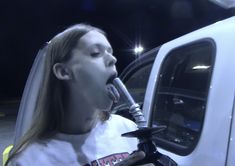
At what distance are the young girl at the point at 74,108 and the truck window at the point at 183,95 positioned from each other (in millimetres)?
569

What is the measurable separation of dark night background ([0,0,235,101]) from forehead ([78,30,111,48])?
25.1m

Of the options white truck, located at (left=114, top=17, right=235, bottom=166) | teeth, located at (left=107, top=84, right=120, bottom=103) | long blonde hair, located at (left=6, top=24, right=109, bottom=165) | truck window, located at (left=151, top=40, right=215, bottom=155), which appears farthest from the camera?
truck window, located at (left=151, top=40, right=215, bottom=155)

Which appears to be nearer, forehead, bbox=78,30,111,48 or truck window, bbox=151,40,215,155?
forehead, bbox=78,30,111,48

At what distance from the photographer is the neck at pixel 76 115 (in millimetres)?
1445

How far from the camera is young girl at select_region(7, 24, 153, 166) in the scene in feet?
4.52

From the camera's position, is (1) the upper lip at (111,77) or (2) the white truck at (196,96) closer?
(1) the upper lip at (111,77)

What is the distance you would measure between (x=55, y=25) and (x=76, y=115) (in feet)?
108

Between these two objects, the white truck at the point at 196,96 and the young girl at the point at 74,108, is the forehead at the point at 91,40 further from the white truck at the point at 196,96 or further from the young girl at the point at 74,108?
the white truck at the point at 196,96

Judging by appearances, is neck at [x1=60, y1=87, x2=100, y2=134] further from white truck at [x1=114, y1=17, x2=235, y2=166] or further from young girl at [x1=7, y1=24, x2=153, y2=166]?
white truck at [x1=114, y1=17, x2=235, y2=166]

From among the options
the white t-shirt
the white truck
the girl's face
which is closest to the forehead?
the girl's face

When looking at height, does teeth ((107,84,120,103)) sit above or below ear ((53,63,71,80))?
below

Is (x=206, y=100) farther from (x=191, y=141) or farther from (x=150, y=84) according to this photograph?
(x=150, y=84)

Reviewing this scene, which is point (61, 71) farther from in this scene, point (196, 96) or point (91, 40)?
point (196, 96)

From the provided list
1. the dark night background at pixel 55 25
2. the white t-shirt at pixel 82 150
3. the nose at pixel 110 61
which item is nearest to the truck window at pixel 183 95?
the white t-shirt at pixel 82 150
